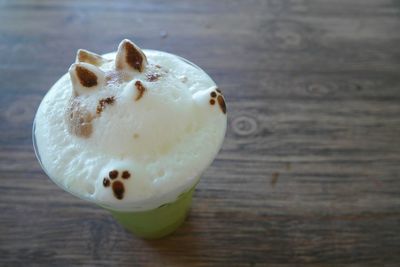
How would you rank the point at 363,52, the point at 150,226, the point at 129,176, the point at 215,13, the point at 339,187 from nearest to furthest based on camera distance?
the point at 129,176 < the point at 150,226 < the point at 339,187 < the point at 363,52 < the point at 215,13

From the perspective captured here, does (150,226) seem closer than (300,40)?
Answer: Yes

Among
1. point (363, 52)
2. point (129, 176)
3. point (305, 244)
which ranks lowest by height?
point (305, 244)

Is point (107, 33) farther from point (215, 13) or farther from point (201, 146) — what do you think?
point (201, 146)

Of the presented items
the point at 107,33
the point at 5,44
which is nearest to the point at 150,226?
the point at 107,33

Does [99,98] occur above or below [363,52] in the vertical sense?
above

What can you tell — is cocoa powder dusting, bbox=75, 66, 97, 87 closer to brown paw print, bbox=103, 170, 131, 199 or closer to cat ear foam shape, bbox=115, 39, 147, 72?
cat ear foam shape, bbox=115, 39, 147, 72

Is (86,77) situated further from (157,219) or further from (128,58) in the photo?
(157,219)

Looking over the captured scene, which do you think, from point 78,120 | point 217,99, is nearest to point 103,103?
point 78,120
